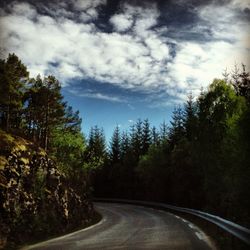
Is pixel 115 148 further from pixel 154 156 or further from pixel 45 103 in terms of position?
pixel 45 103

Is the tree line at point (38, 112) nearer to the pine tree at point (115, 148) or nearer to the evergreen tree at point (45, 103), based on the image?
the evergreen tree at point (45, 103)

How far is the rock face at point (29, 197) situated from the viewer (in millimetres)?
16922

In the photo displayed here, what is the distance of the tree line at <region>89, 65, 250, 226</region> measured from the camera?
87.1 ft

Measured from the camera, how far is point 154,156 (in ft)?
208

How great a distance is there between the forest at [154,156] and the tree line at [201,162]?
9 cm

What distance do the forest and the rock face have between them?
62mm

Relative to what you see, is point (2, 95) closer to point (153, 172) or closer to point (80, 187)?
point (80, 187)

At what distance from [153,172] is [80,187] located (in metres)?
30.2

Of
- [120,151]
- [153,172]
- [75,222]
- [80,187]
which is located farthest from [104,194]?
[75,222]

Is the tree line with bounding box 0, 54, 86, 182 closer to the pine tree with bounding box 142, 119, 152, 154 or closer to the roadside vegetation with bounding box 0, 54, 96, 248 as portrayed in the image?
the roadside vegetation with bounding box 0, 54, 96, 248

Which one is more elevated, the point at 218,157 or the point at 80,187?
the point at 218,157

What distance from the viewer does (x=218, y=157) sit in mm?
35031

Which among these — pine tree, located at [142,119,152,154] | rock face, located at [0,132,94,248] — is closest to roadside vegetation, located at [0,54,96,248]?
rock face, located at [0,132,94,248]

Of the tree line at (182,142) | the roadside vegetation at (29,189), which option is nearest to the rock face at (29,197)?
the roadside vegetation at (29,189)
